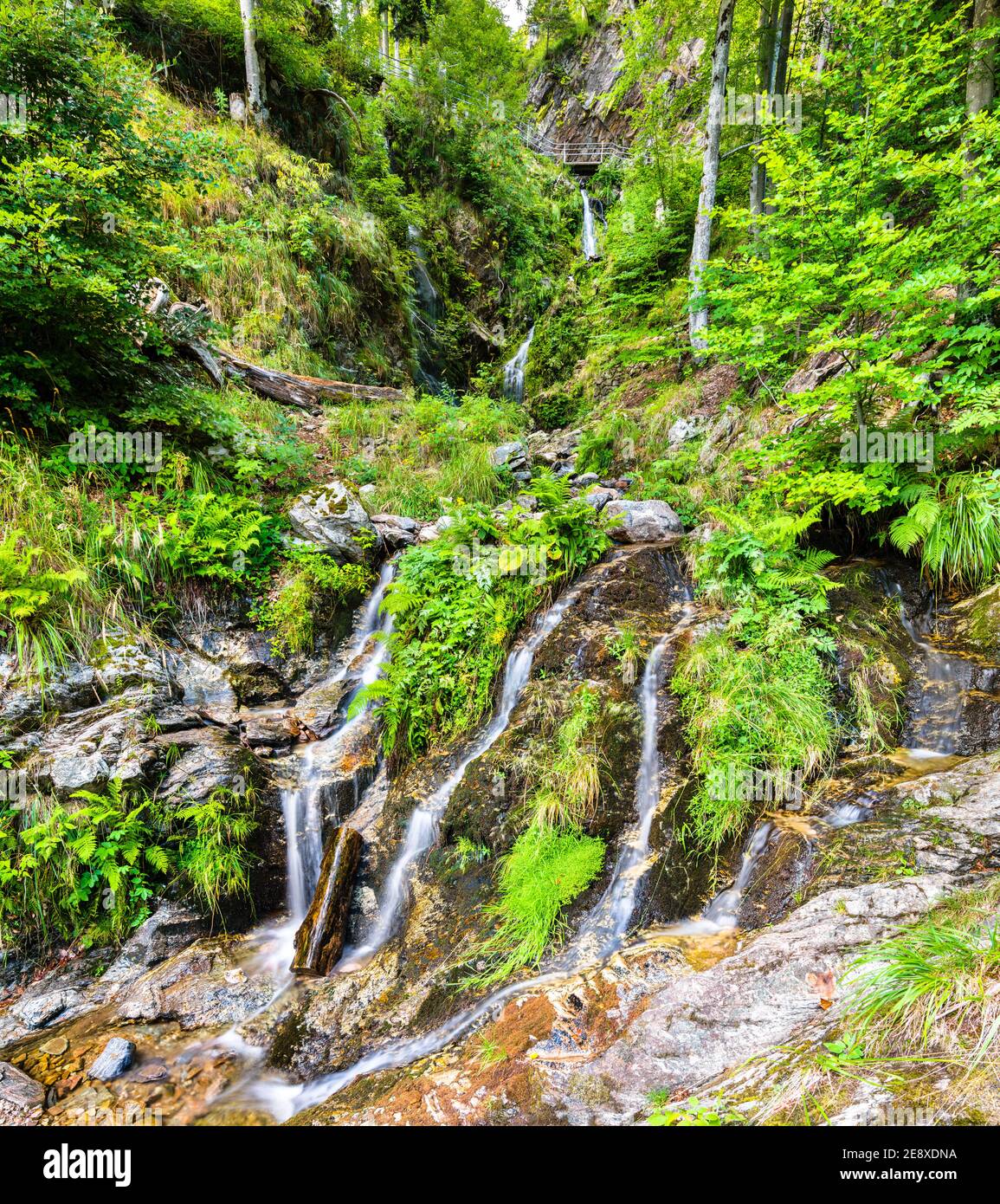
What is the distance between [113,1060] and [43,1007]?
952 mm

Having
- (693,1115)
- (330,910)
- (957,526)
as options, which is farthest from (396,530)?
(693,1115)

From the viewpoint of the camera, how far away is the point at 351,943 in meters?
4.63

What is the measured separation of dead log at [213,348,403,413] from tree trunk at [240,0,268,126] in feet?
23.1

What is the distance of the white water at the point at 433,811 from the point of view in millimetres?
4590

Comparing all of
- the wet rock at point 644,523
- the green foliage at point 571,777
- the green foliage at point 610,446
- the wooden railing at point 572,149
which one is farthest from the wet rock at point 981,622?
the wooden railing at point 572,149

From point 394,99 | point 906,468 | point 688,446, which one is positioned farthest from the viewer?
point 394,99

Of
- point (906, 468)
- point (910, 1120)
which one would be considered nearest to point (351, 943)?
point (910, 1120)

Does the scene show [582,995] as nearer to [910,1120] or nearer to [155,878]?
[910,1120]

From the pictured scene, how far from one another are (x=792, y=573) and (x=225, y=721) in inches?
253

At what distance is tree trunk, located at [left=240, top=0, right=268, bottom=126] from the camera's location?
11.4 meters
